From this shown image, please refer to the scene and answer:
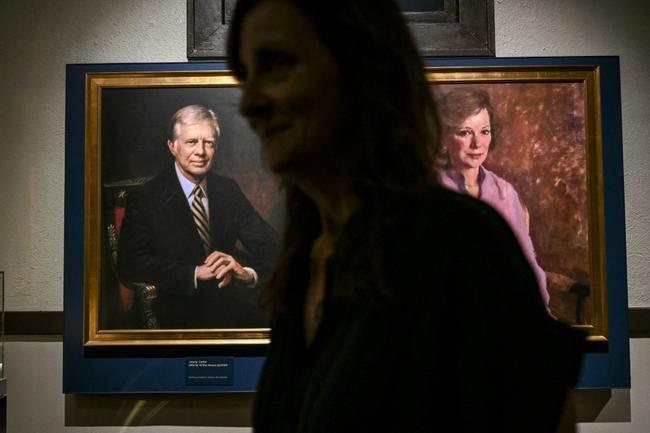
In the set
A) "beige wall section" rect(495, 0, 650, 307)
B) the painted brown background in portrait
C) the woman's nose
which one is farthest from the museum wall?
the woman's nose

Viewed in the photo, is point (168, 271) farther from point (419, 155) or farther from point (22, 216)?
point (419, 155)

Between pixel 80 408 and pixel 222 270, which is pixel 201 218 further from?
pixel 80 408

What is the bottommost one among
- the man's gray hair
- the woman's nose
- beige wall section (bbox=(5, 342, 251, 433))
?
beige wall section (bbox=(5, 342, 251, 433))

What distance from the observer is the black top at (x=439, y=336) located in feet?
1.53

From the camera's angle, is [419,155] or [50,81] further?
[50,81]

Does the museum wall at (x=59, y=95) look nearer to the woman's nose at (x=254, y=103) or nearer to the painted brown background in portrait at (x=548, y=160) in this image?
the painted brown background in portrait at (x=548, y=160)

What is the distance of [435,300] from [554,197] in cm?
147

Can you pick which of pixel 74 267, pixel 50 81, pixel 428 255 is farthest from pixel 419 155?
pixel 50 81

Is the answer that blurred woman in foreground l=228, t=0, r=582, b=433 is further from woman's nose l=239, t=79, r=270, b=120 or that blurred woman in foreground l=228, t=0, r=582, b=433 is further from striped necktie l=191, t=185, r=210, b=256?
striped necktie l=191, t=185, r=210, b=256

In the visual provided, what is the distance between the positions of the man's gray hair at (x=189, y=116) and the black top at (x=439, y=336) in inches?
54.6

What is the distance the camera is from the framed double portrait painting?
184 cm

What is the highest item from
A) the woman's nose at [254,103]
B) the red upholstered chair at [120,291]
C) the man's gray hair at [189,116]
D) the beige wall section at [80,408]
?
the man's gray hair at [189,116]

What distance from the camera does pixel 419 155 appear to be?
54 cm

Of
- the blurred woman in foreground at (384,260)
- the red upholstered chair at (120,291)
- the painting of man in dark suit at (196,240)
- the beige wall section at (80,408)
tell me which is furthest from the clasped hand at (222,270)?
the blurred woman in foreground at (384,260)
